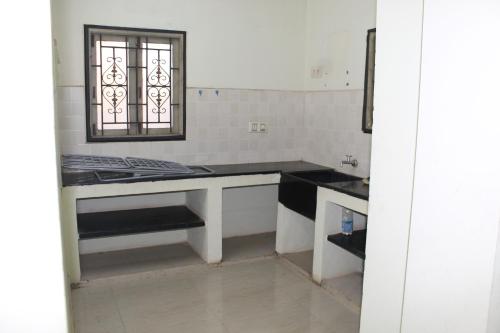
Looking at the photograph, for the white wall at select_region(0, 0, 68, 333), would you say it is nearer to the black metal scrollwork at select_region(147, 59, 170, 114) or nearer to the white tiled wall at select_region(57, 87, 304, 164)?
the white tiled wall at select_region(57, 87, 304, 164)

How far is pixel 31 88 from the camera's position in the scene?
3.53 ft

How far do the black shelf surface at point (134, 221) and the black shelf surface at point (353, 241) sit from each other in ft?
3.73

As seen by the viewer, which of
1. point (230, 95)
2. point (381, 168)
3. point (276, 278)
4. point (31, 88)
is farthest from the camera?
point (230, 95)

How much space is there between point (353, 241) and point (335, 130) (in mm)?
1221

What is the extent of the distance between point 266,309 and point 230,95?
2046mm

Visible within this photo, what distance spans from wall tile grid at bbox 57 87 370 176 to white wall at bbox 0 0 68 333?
2.72 m

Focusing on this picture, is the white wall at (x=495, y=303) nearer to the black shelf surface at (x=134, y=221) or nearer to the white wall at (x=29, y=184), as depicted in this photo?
the white wall at (x=29, y=184)

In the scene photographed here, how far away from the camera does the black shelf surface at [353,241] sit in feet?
10.3

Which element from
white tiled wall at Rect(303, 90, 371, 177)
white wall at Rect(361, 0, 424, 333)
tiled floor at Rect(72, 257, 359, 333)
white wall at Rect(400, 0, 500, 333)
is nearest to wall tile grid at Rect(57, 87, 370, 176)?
white tiled wall at Rect(303, 90, 371, 177)

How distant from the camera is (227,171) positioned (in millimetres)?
3891

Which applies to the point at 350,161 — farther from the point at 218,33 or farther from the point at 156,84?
the point at 156,84

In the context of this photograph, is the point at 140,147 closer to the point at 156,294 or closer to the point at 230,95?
the point at 230,95

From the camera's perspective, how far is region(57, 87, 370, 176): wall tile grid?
12.3 ft

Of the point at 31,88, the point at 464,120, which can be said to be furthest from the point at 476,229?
the point at 31,88
